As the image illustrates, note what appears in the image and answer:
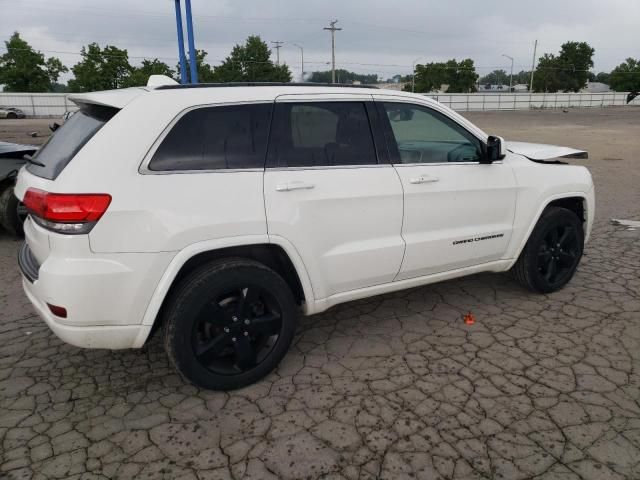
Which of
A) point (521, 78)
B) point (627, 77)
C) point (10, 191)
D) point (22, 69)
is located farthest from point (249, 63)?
point (521, 78)

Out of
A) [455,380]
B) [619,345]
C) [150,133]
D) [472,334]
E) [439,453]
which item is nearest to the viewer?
[439,453]

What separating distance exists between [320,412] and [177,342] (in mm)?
893

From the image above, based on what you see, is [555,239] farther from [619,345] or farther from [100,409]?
[100,409]

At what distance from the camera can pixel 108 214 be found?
2.55 m

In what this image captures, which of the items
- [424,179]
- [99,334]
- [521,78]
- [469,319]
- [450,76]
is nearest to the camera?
[99,334]

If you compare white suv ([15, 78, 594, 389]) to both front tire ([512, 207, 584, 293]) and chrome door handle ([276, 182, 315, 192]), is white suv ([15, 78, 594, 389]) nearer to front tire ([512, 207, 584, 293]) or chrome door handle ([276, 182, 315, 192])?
chrome door handle ([276, 182, 315, 192])

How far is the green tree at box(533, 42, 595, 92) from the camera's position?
85331mm

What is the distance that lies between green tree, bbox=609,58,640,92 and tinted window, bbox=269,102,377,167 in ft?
331

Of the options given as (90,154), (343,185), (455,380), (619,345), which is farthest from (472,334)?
(90,154)

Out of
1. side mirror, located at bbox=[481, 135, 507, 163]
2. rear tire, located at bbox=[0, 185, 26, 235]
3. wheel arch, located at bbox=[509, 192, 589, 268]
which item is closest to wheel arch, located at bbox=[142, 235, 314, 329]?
side mirror, located at bbox=[481, 135, 507, 163]

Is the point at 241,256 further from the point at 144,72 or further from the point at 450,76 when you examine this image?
the point at 450,76

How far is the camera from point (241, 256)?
309 centimetres

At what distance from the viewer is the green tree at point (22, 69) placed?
5191 centimetres

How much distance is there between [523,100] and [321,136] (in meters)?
65.2
